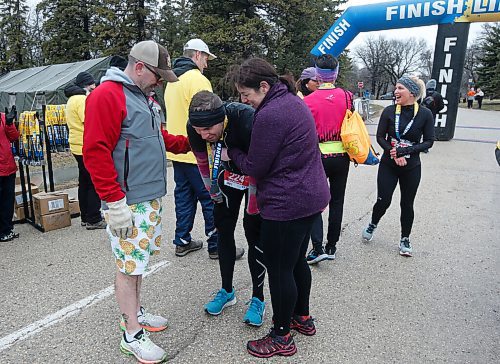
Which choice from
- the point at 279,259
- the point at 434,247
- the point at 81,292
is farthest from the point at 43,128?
the point at 434,247

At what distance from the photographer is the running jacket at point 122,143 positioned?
7.16 ft

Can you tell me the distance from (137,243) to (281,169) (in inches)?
38.9

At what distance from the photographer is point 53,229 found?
5.05 m

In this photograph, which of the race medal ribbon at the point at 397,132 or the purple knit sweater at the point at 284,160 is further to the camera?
the race medal ribbon at the point at 397,132

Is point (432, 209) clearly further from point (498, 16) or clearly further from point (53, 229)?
point (498, 16)

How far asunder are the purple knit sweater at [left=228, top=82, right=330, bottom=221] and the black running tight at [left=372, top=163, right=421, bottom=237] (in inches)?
79.9

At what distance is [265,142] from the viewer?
221 centimetres

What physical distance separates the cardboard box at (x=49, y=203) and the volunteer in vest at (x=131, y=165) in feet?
9.72

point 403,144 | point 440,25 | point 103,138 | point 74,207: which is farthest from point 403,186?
point 440,25

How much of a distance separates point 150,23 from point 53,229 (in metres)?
20.9

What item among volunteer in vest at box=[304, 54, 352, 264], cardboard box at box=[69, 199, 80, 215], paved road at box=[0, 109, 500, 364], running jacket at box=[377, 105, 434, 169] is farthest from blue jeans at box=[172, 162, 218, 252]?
cardboard box at box=[69, 199, 80, 215]

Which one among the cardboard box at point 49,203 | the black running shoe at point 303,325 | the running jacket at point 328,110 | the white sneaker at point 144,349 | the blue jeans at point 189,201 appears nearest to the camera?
the white sneaker at point 144,349

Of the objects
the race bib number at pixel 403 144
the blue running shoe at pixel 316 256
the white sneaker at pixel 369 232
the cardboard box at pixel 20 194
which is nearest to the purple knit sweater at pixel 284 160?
the blue running shoe at pixel 316 256

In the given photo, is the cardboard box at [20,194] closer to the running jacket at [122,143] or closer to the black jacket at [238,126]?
the running jacket at [122,143]
